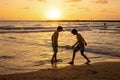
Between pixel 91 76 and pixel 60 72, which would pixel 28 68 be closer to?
pixel 60 72

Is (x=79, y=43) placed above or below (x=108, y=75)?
above

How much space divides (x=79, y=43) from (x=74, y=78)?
139 inches

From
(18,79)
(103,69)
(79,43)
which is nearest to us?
(18,79)

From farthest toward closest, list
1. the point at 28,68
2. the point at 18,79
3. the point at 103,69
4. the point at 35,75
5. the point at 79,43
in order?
1. the point at 79,43
2. the point at 28,68
3. the point at 103,69
4. the point at 35,75
5. the point at 18,79

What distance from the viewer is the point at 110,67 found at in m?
11.1

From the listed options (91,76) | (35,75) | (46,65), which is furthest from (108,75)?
(46,65)

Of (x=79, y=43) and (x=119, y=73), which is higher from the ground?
(x=79, y=43)

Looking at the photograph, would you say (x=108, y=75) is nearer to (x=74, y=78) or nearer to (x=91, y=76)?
(x=91, y=76)

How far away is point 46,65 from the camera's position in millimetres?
12156

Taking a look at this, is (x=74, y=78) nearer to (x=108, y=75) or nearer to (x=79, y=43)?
(x=108, y=75)

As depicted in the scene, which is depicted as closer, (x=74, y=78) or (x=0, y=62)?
(x=74, y=78)

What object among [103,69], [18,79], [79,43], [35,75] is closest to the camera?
[18,79]

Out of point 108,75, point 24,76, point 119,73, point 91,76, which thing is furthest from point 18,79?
point 119,73

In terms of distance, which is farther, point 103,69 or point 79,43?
point 79,43
